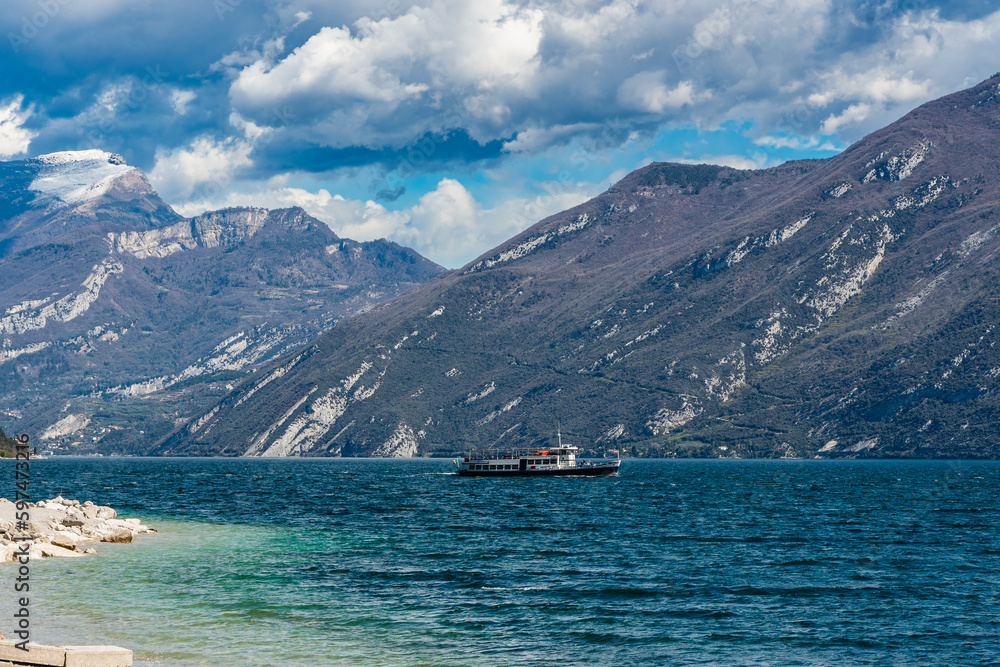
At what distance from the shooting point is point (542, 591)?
5856 cm

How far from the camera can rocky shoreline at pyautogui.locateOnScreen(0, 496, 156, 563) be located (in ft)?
237

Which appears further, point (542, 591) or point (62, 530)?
point (62, 530)

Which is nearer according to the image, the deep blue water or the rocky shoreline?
the deep blue water

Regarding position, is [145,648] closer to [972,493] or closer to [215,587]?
[215,587]

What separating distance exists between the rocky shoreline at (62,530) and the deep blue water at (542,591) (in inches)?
116

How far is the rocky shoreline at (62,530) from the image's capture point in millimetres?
72125

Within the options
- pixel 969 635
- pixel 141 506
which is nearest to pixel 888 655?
pixel 969 635

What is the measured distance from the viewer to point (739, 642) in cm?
4478

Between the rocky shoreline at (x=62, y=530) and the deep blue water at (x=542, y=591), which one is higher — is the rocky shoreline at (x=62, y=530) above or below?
above

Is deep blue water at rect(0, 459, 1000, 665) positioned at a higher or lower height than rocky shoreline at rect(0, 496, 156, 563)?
lower

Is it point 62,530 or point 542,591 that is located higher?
point 62,530

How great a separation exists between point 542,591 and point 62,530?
45640mm

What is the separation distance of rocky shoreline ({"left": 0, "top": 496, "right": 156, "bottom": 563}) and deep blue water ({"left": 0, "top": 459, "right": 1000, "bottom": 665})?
9.66 ft

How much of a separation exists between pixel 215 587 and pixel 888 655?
130ft
